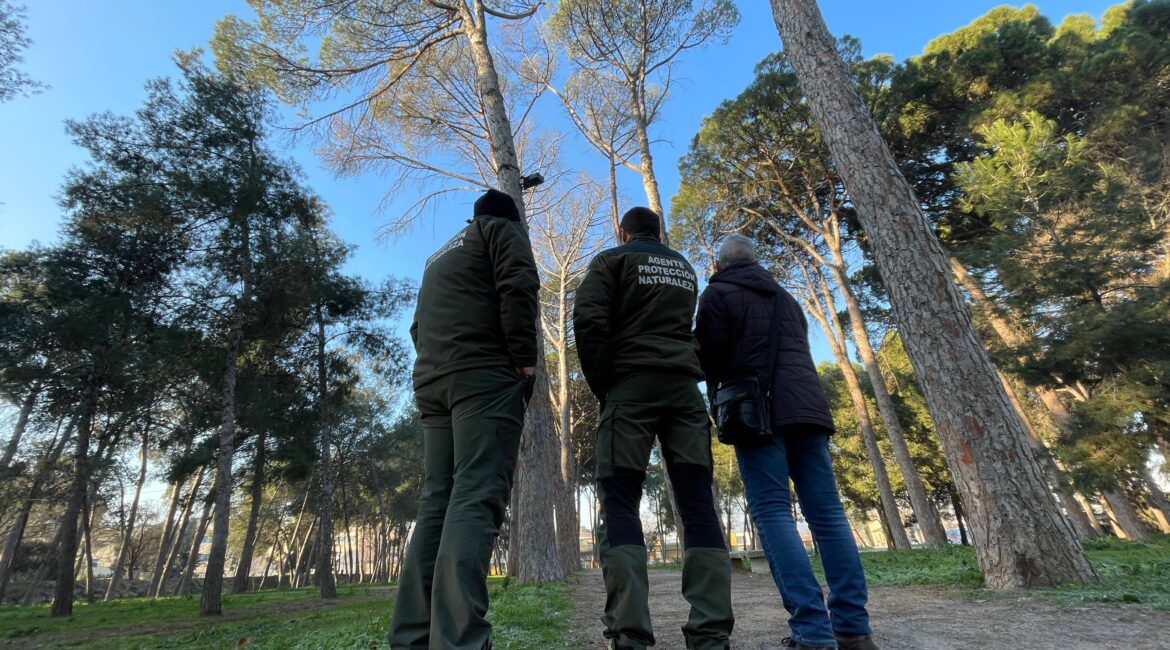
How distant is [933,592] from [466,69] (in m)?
12.5

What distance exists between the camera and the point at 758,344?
2.34 meters

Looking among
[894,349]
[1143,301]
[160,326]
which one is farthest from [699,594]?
[894,349]

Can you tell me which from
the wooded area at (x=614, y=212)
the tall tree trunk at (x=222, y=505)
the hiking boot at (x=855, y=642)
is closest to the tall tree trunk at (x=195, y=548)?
the wooded area at (x=614, y=212)

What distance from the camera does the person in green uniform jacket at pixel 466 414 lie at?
5.29 ft

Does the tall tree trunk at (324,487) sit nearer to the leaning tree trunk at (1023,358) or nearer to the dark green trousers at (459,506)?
the dark green trousers at (459,506)

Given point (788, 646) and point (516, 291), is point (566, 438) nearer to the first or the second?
point (788, 646)

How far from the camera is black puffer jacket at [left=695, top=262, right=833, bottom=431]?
2215 mm

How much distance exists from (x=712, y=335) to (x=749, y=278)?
0.36 m

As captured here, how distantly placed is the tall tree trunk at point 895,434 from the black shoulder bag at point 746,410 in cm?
1193

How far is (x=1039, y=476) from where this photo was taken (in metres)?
3.51

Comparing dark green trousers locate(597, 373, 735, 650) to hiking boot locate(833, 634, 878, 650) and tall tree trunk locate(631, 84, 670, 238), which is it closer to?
hiking boot locate(833, 634, 878, 650)

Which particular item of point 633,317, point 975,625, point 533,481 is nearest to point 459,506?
point 633,317

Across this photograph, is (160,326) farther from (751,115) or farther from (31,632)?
(751,115)

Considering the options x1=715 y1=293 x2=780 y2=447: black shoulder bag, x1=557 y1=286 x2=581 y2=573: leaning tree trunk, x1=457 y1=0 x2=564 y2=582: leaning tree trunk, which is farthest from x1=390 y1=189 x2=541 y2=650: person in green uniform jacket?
x1=557 y1=286 x2=581 y2=573: leaning tree trunk
